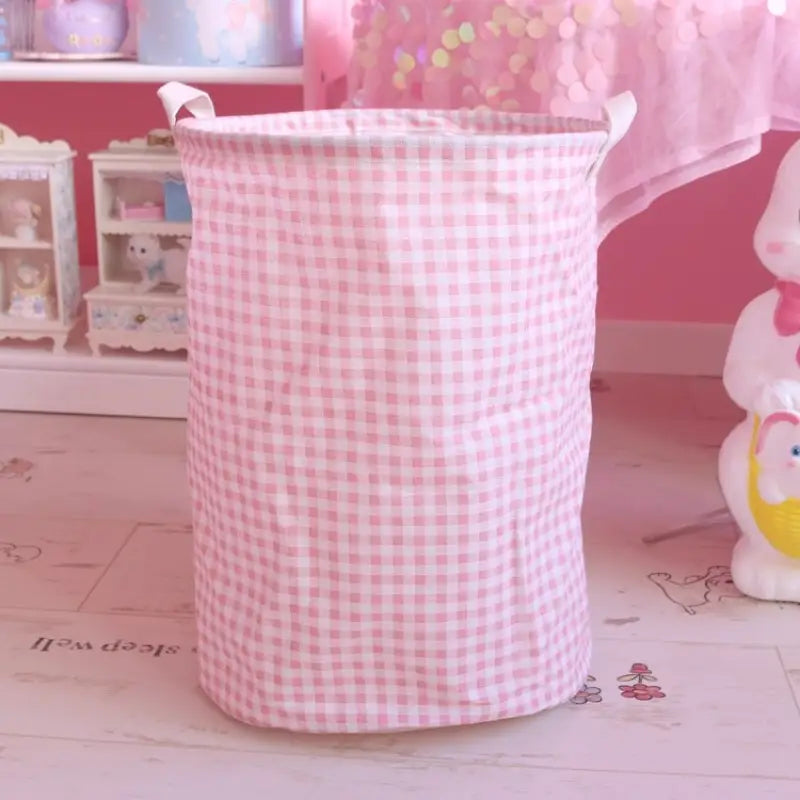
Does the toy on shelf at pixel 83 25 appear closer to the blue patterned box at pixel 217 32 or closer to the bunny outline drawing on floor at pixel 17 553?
the blue patterned box at pixel 217 32

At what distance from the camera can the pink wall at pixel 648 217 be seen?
1.98 m

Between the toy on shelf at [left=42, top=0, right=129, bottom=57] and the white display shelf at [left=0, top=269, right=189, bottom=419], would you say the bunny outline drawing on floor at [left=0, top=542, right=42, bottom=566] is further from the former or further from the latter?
the toy on shelf at [left=42, top=0, right=129, bottom=57]

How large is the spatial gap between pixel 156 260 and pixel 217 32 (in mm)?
378

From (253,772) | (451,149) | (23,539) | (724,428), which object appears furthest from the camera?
(724,428)

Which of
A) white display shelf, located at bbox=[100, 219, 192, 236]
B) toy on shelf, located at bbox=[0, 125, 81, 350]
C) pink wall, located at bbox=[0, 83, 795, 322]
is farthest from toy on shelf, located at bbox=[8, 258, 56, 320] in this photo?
pink wall, located at bbox=[0, 83, 795, 322]

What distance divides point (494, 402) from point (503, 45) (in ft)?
1.73

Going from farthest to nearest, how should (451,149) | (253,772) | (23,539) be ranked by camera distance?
(23,539)
(253,772)
(451,149)

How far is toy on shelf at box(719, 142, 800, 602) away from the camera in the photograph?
49.3 inches

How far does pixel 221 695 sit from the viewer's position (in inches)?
42.6

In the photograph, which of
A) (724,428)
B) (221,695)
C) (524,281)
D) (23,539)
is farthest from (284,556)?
(724,428)

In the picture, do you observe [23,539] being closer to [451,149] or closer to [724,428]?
[451,149]

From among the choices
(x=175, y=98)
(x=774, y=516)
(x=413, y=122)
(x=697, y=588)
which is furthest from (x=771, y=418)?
(x=175, y=98)

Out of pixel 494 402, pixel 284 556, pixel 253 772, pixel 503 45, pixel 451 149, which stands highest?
pixel 503 45

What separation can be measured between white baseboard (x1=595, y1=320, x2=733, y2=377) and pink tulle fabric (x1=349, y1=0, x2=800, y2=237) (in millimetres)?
711
